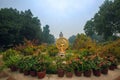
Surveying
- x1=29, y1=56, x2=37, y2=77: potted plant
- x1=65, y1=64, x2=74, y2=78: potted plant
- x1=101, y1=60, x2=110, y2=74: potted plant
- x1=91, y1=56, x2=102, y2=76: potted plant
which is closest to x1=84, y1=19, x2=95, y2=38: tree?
x1=101, y1=60, x2=110, y2=74: potted plant

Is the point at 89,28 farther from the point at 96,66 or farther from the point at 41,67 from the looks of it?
the point at 41,67

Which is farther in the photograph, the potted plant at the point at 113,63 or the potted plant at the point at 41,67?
the potted plant at the point at 113,63

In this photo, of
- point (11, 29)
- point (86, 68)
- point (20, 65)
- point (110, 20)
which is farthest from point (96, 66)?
point (110, 20)

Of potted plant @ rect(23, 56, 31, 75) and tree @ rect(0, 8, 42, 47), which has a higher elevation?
tree @ rect(0, 8, 42, 47)

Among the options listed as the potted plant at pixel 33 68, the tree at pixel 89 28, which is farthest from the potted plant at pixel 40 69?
the tree at pixel 89 28

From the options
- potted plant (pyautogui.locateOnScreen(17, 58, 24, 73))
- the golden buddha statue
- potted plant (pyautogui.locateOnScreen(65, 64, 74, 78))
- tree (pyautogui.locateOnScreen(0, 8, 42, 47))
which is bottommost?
potted plant (pyautogui.locateOnScreen(65, 64, 74, 78))

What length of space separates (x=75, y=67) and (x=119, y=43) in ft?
22.8

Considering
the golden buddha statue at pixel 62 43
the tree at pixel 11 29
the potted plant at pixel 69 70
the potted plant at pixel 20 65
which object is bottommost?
the potted plant at pixel 69 70

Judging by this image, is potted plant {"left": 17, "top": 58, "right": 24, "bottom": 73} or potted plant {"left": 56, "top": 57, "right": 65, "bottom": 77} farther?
potted plant {"left": 17, "top": 58, "right": 24, "bottom": 73}

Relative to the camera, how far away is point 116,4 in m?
32.9

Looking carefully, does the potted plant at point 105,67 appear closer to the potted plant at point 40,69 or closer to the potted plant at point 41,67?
the potted plant at point 41,67

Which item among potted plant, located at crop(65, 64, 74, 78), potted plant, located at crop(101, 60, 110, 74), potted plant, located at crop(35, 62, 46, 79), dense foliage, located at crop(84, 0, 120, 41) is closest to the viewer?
potted plant, located at crop(35, 62, 46, 79)

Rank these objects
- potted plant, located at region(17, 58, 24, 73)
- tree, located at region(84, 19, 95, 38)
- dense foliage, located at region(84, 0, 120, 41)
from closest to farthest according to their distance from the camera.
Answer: potted plant, located at region(17, 58, 24, 73)
dense foliage, located at region(84, 0, 120, 41)
tree, located at region(84, 19, 95, 38)

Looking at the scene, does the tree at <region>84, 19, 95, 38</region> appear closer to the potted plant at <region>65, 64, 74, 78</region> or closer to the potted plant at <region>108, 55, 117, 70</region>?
the potted plant at <region>108, 55, 117, 70</region>
